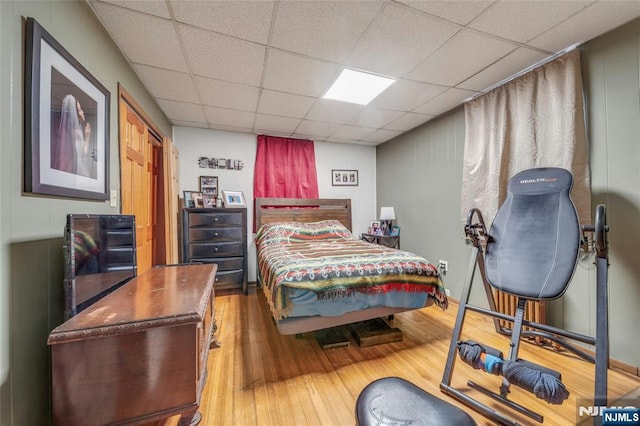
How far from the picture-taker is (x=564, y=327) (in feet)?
6.50

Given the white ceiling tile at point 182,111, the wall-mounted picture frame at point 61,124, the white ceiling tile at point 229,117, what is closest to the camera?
the wall-mounted picture frame at point 61,124

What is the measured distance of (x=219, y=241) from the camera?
330 cm

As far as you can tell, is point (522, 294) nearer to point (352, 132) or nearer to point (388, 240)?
point (388, 240)

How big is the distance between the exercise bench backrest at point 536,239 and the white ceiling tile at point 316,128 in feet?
7.62

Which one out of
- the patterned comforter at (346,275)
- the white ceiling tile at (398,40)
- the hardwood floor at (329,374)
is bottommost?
the hardwood floor at (329,374)

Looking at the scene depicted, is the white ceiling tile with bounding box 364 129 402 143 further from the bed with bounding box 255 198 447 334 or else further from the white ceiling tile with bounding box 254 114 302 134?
the bed with bounding box 255 198 447 334

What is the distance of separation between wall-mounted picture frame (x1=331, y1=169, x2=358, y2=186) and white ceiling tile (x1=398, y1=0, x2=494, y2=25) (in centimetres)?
288

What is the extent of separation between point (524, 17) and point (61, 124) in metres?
2.61

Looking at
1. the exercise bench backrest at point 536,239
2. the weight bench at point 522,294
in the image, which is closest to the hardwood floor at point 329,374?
the weight bench at point 522,294

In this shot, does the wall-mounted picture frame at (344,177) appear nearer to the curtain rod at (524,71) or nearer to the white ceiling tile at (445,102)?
the white ceiling tile at (445,102)

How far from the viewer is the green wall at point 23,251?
0.88 m

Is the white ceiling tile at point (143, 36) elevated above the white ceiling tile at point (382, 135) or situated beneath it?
situated beneath

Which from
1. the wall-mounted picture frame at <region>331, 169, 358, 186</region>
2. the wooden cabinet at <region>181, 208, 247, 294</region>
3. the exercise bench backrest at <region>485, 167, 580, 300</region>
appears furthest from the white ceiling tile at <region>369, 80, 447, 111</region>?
the wooden cabinet at <region>181, 208, 247, 294</region>

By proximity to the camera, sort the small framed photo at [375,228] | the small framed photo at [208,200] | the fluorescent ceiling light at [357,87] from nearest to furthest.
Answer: the fluorescent ceiling light at [357,87] < the small framed photo at [208,200] < the small framed photo at [375,228]
